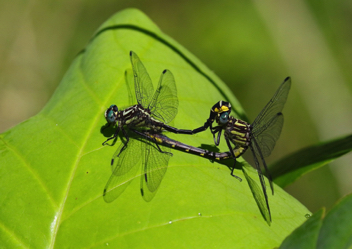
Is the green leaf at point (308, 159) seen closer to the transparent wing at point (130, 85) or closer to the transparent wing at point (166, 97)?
the transparent wing at point (166, 97)

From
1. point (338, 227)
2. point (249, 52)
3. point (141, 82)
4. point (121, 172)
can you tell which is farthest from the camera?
point (249, 52)

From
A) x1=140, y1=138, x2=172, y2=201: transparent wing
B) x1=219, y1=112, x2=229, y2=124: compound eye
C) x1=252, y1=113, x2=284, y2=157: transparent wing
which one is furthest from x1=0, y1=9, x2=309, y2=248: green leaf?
x1=252, y1=113, x2=284, y2=157: transparent wing

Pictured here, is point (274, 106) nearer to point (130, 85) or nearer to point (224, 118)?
point (224, 118)

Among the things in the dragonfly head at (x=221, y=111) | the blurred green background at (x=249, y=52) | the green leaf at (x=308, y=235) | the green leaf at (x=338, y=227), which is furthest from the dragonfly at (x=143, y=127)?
the blurred green background at (x=249, y=52)

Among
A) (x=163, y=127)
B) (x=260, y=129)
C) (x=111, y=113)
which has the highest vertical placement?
(x=111, y=113)

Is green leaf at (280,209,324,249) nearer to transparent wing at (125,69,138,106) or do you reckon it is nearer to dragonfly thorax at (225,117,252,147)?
dragonfly thorax at (225,117,252,147)

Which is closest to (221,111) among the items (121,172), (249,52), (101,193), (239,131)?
(239,131)

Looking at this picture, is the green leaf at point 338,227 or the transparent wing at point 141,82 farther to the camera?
the transparent wing at point 141,82

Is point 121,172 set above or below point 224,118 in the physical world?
above
